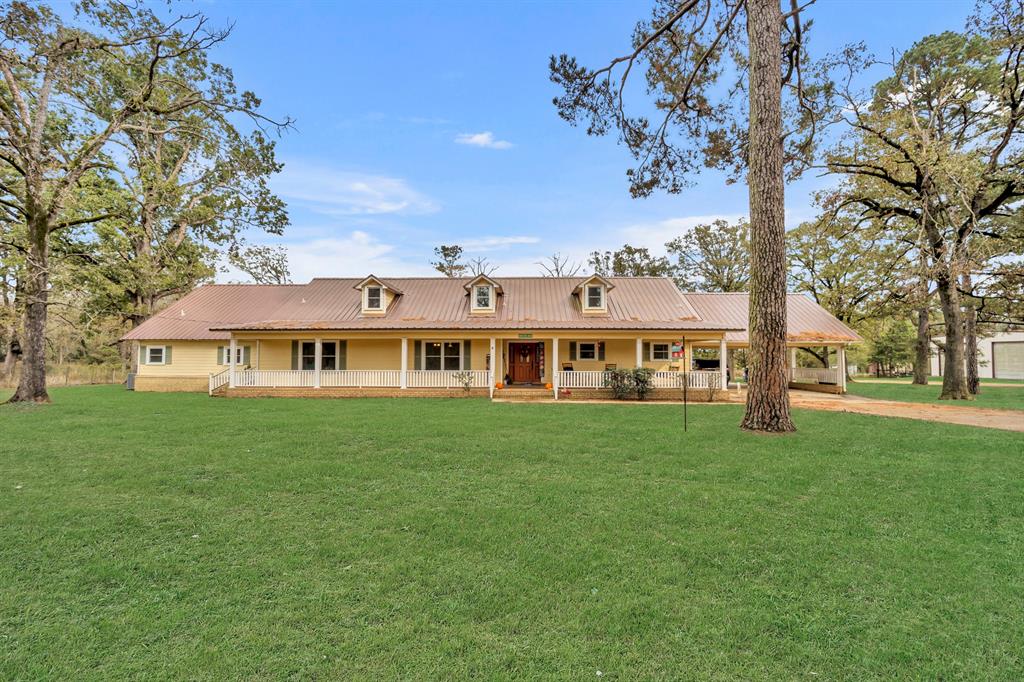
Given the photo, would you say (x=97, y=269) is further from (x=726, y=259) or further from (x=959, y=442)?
(x=726, y=259)

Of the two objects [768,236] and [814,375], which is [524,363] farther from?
[814,375]

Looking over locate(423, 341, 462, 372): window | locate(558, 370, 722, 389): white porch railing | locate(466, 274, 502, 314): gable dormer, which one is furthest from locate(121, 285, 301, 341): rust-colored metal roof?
locate(558, 370, 722, 389): white porch railing

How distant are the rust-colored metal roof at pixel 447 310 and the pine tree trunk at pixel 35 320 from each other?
4.71m

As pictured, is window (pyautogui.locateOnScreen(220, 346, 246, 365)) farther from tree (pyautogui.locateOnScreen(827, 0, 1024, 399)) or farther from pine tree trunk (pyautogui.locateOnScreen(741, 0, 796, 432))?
tree (pyautogui.locateOnScreen(827, 0, 1024, 399))

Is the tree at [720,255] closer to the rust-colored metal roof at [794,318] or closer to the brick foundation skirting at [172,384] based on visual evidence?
the rust-colored metal roof at [794,318]

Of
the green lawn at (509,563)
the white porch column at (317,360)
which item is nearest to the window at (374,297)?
the white porch column at (317,360)

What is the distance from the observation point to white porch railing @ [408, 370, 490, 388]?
16781 millimetres

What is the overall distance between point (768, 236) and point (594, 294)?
983cm

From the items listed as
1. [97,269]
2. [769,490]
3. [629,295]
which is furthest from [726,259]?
[97,269]

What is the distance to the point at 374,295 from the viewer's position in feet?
62.0

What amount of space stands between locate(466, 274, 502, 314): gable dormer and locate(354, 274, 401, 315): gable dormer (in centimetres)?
352

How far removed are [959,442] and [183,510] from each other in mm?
11734

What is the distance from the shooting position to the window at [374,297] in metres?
18.8

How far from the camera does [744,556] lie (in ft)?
11.8
